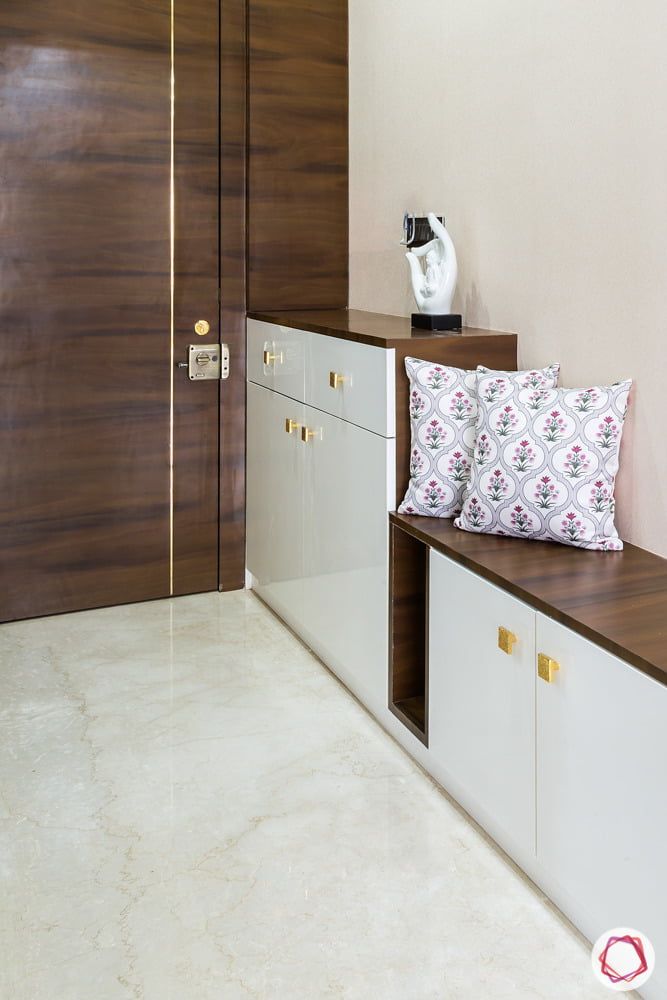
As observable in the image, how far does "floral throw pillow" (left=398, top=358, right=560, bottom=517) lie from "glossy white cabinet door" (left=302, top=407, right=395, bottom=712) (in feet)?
0.35

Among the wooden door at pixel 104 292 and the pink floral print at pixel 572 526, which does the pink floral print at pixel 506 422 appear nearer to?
the pink floral print at pixel 572 526

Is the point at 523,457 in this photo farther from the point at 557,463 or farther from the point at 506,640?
the point at 506,640

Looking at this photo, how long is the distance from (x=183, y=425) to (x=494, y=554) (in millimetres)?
1730

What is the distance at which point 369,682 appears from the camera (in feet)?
8.91

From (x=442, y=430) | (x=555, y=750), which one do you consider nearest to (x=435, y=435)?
(x=442, y=430)

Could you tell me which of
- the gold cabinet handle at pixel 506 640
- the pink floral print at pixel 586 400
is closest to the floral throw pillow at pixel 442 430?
the pink floral print at pixel 586 400

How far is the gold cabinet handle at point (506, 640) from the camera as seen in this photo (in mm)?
1975

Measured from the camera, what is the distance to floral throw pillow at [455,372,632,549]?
2178 millimetres

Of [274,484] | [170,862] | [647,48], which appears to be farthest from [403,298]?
[170,862]

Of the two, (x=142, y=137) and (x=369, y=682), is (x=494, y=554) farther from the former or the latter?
(x=142, y=137)

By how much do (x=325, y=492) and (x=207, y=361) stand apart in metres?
0.89

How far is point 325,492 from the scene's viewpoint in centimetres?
Answer: 297

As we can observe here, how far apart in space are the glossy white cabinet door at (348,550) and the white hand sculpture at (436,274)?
0.42 m

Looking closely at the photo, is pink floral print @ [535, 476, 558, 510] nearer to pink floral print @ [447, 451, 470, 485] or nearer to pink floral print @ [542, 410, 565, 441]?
pink floral print @ [542, 410, 565, 441]
